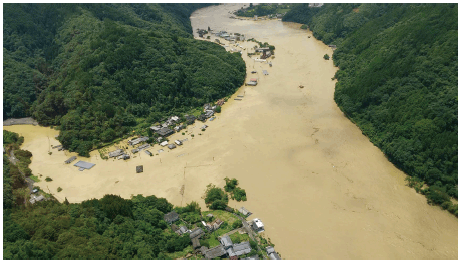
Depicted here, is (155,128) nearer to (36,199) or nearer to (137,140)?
(137,140)

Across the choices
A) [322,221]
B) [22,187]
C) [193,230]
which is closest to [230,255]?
[193,230]

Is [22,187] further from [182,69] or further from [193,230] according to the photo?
[182,69]

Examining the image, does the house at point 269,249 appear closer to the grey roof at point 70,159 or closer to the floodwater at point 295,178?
the floodwater at point 295,178

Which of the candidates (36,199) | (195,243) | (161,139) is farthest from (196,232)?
(161,139)

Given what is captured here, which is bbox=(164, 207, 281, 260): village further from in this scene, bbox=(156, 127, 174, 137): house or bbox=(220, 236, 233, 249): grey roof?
bbox=(156, 127, 174, 137): house

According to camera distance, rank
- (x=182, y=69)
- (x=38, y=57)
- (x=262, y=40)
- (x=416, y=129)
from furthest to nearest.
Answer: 1. (x=262, y=40)
2. (x=38, y=57)
3. (x=182, y=69)
4. (x=416, y=129)

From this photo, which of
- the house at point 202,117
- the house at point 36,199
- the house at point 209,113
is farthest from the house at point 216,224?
the house at point 209,113
